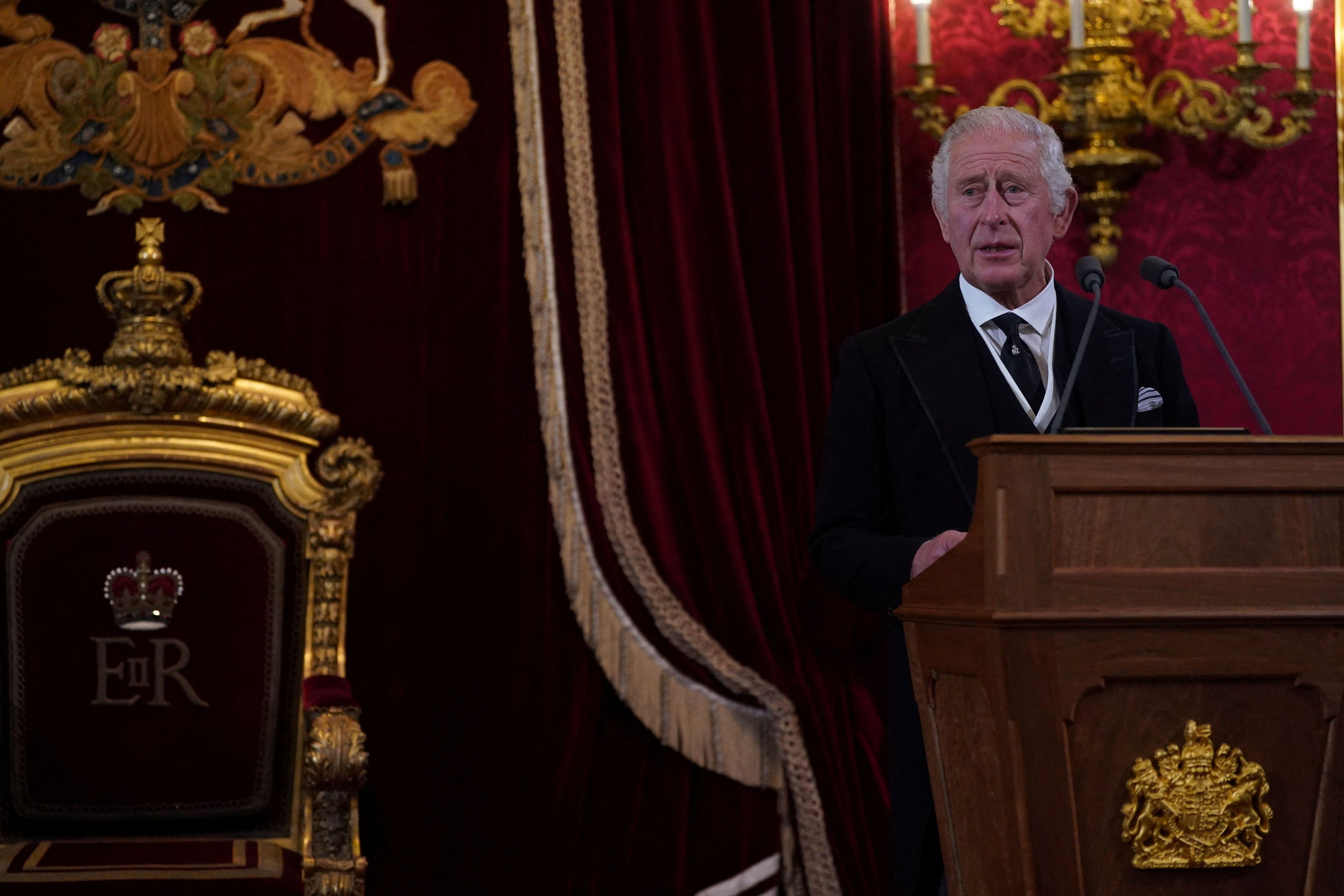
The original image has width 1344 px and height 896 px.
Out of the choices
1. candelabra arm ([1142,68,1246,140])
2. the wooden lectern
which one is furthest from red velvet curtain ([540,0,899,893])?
the wooden lectern

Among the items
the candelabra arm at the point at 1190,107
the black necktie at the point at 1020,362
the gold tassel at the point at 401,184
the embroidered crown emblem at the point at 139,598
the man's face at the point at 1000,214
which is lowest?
the embroidered crown emblem at the point at 139,598

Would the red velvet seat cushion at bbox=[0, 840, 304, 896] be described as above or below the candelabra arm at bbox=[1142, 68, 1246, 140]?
below

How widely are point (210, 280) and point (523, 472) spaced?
0.70 metres

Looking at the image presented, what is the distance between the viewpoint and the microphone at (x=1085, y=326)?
1.52 m

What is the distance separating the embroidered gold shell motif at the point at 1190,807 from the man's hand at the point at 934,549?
29cm

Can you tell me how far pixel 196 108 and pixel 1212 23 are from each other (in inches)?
80.4

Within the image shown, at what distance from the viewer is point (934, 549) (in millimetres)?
1507

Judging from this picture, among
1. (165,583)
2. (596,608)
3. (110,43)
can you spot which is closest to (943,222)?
(596,608)

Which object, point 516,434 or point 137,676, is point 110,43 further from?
point 137,676

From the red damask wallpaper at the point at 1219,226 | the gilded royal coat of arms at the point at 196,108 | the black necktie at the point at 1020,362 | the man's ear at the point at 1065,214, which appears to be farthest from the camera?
the red damask wallpaper at the point at 1219,226

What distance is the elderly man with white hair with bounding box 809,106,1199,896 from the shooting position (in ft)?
5.64

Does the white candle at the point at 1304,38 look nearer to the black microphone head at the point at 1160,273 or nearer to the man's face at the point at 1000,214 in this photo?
the man's face at the point at 1000,214

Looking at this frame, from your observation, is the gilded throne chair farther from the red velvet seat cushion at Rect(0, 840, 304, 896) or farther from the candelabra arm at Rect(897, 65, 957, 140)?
the candelabra arm at Rect(897, 65, 957, 140)

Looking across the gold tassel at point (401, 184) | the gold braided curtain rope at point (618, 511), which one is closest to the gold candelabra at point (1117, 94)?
the gold braided curtain rope at point (618, 511)
